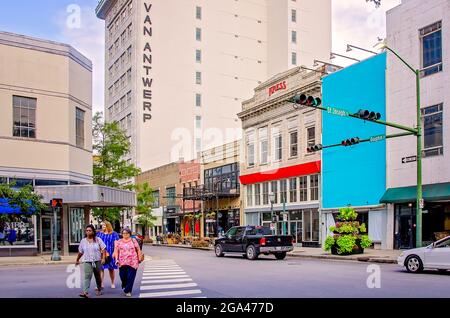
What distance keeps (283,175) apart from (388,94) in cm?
1407

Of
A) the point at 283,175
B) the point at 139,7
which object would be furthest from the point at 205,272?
the point at 139,7

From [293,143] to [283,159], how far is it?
5.76ft

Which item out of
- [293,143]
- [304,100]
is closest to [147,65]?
[293,143]

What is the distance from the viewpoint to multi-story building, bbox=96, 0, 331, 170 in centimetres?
8025

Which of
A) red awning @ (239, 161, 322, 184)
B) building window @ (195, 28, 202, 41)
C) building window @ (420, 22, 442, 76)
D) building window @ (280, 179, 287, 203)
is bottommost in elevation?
building window @ (280, 179, 287, 203)

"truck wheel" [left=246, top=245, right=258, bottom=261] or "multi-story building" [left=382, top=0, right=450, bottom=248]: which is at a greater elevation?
"multi-story building" [left=382, top=0, right=450, bottom=248]

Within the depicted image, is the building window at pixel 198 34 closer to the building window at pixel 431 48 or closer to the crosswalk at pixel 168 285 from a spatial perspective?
the building window at pixel 431 48

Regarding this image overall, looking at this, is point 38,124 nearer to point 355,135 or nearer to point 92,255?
point 355,135

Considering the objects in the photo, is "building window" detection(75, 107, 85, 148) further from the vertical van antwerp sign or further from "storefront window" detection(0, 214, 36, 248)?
the vertical van antwerp sign

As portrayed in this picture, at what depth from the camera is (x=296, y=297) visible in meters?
12.5

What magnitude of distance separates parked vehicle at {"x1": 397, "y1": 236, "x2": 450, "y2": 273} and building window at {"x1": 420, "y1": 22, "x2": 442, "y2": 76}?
15.4 m

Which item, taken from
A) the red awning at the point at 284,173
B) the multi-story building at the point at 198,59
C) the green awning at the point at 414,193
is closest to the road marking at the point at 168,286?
the green awning at the point at 414,193

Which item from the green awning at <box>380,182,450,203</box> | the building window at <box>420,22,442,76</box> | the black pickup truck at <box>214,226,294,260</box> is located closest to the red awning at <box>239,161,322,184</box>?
the green awning at <box>380,182,450,203</box>
